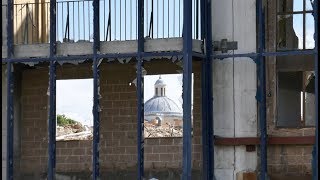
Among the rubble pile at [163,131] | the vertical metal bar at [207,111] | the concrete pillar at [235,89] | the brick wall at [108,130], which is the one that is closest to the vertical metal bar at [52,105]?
the brick wall at [108,130]

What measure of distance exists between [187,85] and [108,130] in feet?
11.0

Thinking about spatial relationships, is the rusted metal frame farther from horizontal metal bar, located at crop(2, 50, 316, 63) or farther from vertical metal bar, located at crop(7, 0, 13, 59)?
vertical metal bar, located at crop(7, 0, 13, 59)

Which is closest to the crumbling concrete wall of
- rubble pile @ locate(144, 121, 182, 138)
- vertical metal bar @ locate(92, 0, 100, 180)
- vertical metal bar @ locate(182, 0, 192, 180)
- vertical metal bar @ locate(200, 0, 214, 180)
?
vertical metal bar @ locate(200, 0, 214, 180)

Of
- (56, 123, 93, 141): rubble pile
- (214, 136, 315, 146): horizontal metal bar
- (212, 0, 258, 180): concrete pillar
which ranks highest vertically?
(212, 0, 258, 180): concrete pillar

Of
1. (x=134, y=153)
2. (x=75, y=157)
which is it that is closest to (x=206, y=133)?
(x=134, y=153)

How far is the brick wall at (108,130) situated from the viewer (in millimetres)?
14328

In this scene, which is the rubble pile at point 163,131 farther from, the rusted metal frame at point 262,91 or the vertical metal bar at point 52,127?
the rusted metal frame at point 262,91

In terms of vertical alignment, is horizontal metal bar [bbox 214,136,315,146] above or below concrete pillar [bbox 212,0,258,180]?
below

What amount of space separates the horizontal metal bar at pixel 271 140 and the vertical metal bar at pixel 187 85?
0.90m

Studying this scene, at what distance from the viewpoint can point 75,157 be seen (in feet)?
48.7

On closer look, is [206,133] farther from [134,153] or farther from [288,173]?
[134,153]

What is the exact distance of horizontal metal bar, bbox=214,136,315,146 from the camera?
470 inches

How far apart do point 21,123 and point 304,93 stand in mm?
5707

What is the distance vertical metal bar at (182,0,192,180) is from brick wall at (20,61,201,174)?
2088 mm
